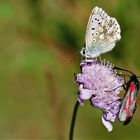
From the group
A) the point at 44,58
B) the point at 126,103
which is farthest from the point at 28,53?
the point at 126,103

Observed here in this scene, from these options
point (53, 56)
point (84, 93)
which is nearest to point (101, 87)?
point (84, 93)

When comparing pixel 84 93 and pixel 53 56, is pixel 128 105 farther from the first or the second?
pixel 53 56

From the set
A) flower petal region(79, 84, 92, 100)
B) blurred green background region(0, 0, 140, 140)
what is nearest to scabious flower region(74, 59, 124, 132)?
flower petal region(79, 84, 92, 100)

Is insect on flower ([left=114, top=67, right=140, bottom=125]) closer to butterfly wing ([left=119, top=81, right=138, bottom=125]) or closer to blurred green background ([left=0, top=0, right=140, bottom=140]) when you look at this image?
butterfly wing ([left=119, top=81, right=138, bottom=125])

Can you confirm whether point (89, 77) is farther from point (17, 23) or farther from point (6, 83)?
point (6, 83)

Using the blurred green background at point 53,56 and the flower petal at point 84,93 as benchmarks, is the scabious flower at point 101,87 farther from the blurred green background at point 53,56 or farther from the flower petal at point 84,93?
the blurred green background at point 53,56

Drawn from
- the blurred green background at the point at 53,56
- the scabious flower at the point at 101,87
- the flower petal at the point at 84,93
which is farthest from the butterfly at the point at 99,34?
the blurred green background at the point at 53,56
